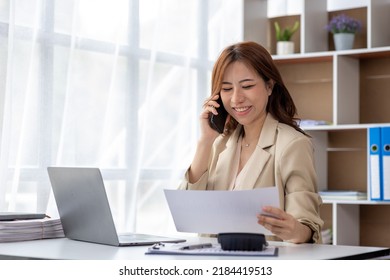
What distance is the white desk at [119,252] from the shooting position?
2.04 metres

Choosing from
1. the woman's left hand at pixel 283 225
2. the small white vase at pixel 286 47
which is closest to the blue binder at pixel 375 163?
the small white vase at pixel 286 47

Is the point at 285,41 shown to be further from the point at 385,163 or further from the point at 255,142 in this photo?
the point at 255,142

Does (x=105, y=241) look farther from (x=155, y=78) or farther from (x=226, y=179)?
(x=155, y=78)

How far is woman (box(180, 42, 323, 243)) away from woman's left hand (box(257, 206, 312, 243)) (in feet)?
0.33

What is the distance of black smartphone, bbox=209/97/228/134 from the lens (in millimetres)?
3016

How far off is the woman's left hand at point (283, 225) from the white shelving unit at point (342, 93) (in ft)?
6.52

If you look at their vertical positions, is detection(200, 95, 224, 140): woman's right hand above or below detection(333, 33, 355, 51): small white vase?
below

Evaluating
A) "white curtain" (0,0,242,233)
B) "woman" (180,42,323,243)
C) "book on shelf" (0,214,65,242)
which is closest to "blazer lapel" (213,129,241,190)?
"woman" (180,42,323,243)

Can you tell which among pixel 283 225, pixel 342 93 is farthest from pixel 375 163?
pixel 283 225

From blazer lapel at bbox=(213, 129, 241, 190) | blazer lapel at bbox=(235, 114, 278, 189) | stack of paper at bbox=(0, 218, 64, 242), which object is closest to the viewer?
stack of paper at bbox=(0, 218, 64, 242)

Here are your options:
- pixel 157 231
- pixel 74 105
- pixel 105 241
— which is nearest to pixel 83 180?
pixel 105 241

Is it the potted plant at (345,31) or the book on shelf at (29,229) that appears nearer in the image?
the book on shelf at (29,229)

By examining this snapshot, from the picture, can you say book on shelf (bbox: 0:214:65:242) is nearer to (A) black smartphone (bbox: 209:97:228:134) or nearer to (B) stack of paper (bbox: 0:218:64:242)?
(B) stack of paper (bbox: 0:218:64:242)

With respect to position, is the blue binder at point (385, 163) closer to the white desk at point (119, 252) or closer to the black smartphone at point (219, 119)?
the black smartphone at point (219, 119)
